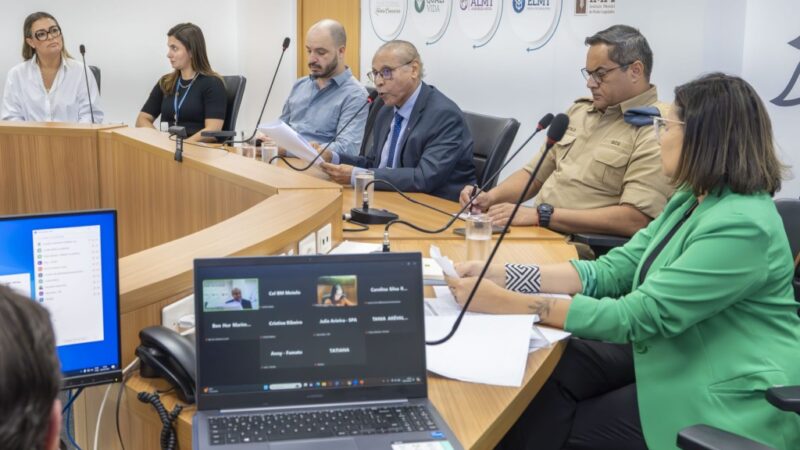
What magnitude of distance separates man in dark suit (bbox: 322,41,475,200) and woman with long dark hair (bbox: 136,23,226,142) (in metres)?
1.45

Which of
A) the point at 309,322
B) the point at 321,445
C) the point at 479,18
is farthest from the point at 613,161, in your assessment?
the point at 479,18

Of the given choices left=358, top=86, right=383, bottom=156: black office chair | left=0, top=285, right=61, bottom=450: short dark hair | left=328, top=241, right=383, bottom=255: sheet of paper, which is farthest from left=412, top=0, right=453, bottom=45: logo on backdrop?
left=0, top=285, right=61, bottom=450: short dark hair

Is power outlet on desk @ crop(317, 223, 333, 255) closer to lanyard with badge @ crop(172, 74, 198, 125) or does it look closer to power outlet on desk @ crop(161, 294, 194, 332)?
power outlet on desk @ crop(161, 294, 194, 332)

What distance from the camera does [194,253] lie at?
143 cm

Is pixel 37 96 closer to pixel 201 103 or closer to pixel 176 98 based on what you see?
pixel 176 98

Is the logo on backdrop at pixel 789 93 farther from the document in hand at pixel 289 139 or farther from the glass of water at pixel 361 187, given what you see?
the document in hand at pixel 289 139

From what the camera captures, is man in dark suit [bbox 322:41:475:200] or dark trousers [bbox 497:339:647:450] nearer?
dark trousers [bbox 497:339:647:450]

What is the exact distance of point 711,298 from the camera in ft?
4.96

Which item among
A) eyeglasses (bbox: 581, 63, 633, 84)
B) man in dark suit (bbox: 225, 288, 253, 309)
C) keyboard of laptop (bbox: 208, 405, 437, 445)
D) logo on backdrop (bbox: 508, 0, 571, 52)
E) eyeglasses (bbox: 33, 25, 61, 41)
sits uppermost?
logo on backdrop (bbox: 508, 0, 571, 52)

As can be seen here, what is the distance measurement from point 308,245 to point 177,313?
0.51m

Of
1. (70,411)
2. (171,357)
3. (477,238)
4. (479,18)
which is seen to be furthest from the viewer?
(479,18)

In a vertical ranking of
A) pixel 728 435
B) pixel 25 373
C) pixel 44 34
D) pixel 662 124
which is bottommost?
pixel 728 435

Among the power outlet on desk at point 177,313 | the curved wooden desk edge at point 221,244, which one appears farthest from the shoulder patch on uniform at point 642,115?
the power outlet on desk at point 177,313

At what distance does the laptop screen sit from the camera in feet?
3.76
